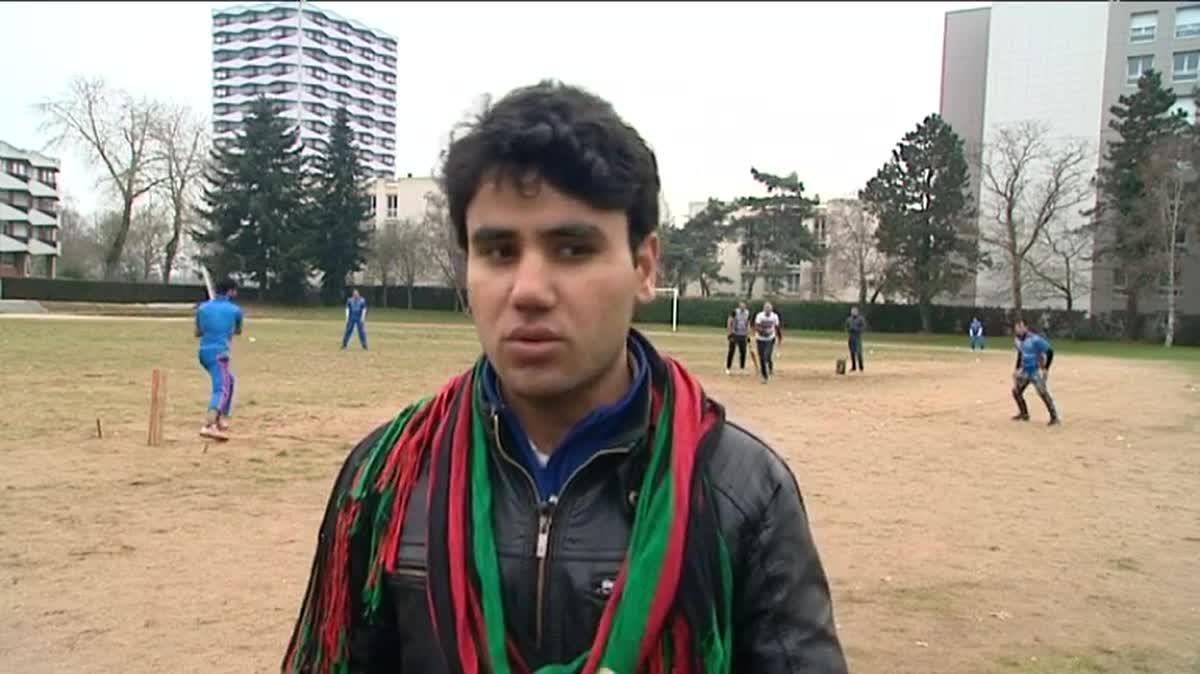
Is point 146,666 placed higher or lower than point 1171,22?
lower

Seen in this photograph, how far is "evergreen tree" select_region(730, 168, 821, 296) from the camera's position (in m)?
70.9

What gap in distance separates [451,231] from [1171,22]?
75169mm

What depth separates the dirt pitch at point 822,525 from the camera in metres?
5.10

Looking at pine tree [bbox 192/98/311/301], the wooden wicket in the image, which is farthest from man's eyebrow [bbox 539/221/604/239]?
pine tree [bbox 192/98/311/301]

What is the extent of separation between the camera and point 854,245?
6906 centimetres

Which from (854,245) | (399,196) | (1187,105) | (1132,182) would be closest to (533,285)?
(1132,182)

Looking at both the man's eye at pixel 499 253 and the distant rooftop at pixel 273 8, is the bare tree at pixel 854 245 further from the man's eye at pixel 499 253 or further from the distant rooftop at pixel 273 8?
the distant rooftop at pixel 273 8

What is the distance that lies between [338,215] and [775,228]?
31.5 meters

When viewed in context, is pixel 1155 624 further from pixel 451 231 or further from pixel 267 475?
pixel 267 475

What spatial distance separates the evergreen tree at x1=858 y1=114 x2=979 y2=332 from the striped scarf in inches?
2302

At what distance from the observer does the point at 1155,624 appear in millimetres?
5652

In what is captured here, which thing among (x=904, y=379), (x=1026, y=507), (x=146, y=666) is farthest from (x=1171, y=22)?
(x=146, y=666)

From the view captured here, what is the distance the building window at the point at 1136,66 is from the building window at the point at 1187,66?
1.70 metres

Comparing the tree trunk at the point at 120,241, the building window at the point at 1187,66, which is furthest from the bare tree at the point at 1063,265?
the tree trunk at the point at 120,241
